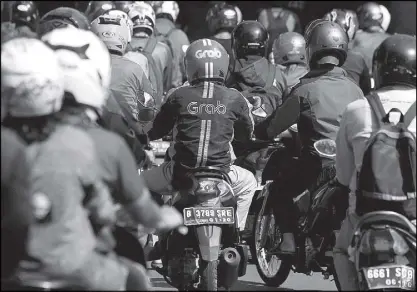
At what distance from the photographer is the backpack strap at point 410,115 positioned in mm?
8250

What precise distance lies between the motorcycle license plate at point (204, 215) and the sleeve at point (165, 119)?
830 mm

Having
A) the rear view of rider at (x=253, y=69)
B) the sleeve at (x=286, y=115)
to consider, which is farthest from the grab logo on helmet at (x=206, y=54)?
the rear view of rider at (x=253, y=69)

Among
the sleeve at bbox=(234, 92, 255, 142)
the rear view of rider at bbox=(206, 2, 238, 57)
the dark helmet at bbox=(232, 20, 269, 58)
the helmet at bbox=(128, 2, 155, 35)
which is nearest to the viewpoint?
the sleeve at bbox=(234, 92, 255, 142)

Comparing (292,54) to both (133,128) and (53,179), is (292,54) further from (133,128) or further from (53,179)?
(53,179)

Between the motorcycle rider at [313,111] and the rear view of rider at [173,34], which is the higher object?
the rear view of rider at [173,34]

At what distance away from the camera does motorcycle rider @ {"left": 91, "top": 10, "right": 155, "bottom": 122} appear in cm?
1098

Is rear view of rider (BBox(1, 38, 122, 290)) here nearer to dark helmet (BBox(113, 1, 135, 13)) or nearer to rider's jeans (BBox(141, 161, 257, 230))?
rider's jeans (BBox(141, 161, 257, 230))

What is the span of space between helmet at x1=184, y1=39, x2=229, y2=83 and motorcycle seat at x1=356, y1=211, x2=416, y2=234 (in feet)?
8.62

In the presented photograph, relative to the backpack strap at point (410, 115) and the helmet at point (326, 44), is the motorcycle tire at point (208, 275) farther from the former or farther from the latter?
the helmet at point (326, 44)

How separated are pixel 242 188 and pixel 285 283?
1.51m

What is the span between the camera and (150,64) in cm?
1503

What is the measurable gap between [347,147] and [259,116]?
340cm

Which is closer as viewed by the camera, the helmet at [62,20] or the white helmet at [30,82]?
the white helmet at [30,82]

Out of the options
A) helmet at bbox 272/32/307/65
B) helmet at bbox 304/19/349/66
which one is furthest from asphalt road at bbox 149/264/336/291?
helmet at bbox 272/32/307/65
